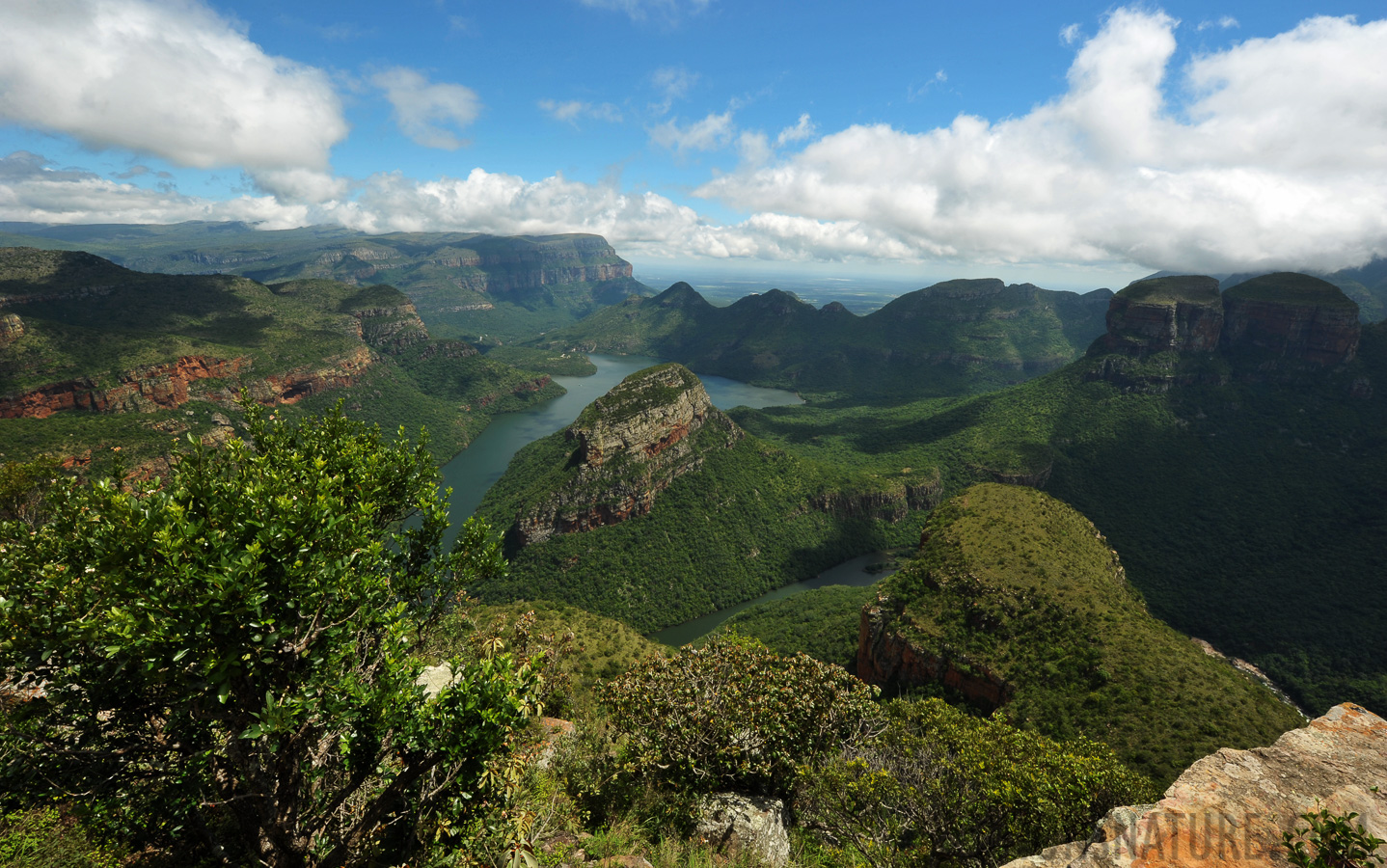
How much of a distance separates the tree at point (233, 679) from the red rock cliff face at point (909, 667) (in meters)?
41.6

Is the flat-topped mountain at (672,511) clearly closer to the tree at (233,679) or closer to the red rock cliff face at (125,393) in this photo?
the red rock cliff face at (125,393)

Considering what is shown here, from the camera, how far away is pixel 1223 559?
252 ft

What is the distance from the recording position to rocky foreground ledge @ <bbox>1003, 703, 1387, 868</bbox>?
1013cm

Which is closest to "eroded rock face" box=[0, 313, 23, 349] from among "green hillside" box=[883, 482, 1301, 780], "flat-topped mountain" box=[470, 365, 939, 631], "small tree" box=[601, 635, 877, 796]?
"flat-topped mountain" box=[470, 365, 939, 631]

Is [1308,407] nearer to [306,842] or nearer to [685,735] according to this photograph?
[685,735]

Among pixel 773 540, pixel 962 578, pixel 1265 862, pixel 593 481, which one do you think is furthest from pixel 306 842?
pixel 773 540

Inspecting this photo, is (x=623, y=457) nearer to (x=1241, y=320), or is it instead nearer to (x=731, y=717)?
(x=731, y=717)

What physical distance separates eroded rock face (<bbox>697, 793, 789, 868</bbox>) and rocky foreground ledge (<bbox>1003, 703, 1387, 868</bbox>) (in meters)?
7.48

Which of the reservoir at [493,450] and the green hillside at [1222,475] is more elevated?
the green hillside at [1222,475]

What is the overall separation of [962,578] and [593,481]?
62.4 meters

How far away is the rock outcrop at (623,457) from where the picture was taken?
89.0m

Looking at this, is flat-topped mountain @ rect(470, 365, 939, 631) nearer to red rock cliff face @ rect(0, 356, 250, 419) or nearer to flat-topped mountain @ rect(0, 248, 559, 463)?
flat-topped mountain @ rect(0, 248, 559, 463)

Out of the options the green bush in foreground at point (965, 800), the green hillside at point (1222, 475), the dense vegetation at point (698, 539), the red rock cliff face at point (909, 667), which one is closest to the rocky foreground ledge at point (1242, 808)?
the green bush in foreground at point (965, 800)

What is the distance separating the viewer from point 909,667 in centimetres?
4453
